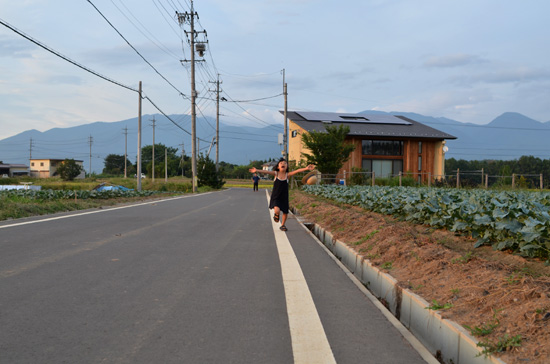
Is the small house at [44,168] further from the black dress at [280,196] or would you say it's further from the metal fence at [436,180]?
the black dress at [280,196]

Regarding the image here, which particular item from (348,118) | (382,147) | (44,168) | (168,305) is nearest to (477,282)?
(168,305)

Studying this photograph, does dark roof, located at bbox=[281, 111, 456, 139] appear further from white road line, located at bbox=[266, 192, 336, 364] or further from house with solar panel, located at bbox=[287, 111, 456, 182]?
white road line, located at bbox=[266, 192, 336, 364]

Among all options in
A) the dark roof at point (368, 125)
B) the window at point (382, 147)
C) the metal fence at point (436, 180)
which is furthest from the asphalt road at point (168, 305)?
the window at point (382, 147)

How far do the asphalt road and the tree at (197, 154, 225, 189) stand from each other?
4194cm

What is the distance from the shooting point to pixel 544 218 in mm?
4520

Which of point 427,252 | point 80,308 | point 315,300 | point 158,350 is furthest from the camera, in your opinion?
point 427,252

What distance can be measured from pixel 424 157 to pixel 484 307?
163ft

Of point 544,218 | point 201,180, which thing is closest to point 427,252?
point 544,218

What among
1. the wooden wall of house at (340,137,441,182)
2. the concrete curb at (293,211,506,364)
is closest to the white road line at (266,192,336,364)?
the concrete curb at (293,211,506,364)

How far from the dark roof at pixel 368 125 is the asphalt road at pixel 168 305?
40.1 meters

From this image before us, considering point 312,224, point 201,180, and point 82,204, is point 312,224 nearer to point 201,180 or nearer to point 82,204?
point 82,204

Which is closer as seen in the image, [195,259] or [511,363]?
[511,363]

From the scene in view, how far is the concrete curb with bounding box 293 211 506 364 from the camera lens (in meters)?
2.84

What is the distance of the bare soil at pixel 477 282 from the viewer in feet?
9.06
